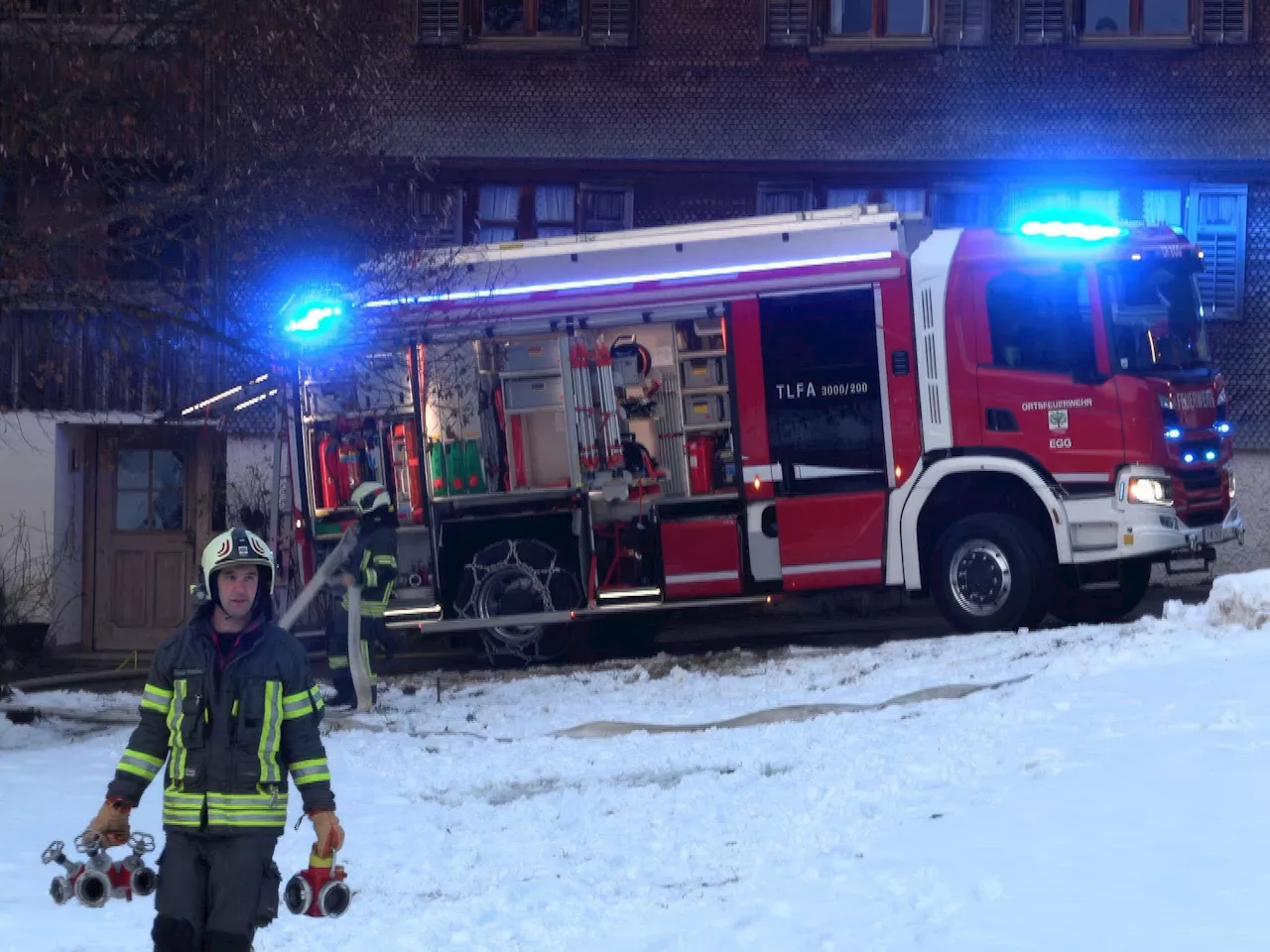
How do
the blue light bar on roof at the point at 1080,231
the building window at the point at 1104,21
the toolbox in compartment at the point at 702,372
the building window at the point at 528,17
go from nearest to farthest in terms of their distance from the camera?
the blue light bar on roof at the point at 1080,231 < the toolbox in compartment at the point at 702,372 < the building window at the point at 1104,21 < the building window at the point at 528,17

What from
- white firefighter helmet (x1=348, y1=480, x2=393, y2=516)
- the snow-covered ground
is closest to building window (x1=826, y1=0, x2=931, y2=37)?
the snow-covered ground

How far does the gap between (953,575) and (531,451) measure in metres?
3.70

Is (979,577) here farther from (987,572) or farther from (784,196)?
(784,196)

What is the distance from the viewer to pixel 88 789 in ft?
36.5

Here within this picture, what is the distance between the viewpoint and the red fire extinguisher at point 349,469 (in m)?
16.7

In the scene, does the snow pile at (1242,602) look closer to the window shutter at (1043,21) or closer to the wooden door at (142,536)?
the window shutter at (1043,21)

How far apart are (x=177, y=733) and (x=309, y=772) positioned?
1.35ft

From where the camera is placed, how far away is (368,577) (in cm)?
1342

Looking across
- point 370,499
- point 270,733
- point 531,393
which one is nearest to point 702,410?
point 531,393

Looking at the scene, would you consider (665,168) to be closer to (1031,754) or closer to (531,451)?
(531,451)

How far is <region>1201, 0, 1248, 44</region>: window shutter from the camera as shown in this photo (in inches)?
890

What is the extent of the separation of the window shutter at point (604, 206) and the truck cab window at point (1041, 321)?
9.06 metres

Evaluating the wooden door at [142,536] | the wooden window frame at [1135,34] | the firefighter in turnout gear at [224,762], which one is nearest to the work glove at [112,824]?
the firefighter in turnout gear at [224,762]

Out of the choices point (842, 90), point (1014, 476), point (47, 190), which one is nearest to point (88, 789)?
point (1014, 476)
